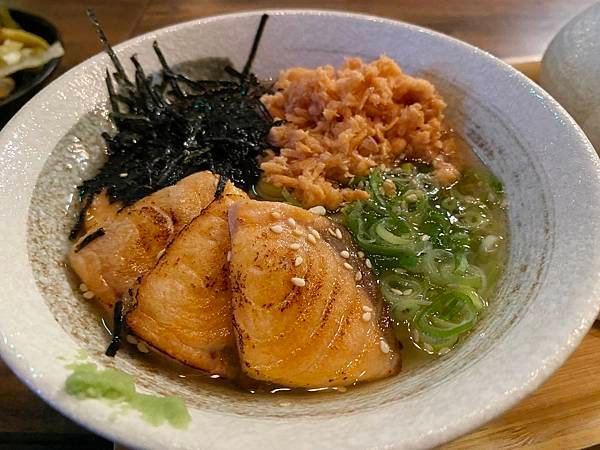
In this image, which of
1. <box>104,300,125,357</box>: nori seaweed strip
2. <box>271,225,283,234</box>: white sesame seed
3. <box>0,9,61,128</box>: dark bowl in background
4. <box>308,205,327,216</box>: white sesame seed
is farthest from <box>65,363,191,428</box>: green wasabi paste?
<box>0,9,61,128</box>: dark bowl in background

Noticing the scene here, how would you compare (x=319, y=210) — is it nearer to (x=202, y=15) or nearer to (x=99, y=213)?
(x=99, y=213)

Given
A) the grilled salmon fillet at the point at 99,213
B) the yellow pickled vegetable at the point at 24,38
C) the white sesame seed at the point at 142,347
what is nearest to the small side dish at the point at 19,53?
the yellow pickled vegetable at the point at 24,38

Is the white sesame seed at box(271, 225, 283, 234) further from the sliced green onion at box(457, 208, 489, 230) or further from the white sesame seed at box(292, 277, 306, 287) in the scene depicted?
the sliced green onion at box(457, 208, 489, 230)

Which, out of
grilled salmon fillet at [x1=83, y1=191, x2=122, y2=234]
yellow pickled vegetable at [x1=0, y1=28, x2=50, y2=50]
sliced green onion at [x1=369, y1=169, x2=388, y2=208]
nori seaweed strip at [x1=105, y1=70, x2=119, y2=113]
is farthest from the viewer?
yellow pickled vegetable at [x1=0, y1=28, x2=50, y2=50]

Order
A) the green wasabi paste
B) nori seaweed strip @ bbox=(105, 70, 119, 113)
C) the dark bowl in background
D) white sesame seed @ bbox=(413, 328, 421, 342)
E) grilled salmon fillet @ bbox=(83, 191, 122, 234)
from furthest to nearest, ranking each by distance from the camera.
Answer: the dark bowl in background < nori seaweed strip @ bbox=(105, 70, 119, 113) < grilled salmon fillet @ bbox=(83, 191, 122, 234) < white sesame seed @ bbox=(413, 328, 421, 342) < the green wasabi paste

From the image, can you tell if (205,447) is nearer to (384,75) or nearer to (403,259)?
(403,259)

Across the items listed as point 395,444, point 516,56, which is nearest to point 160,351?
point 395,444

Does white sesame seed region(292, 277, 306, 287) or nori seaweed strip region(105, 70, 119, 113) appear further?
nori seaweed strip region(105, 70, 119, 113)
